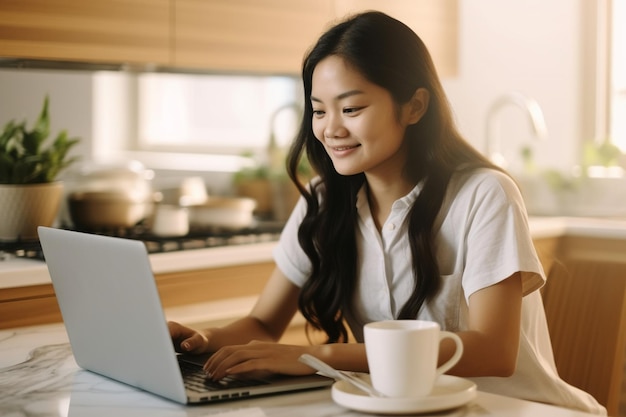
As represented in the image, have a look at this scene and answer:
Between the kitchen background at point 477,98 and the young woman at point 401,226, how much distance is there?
1869mm

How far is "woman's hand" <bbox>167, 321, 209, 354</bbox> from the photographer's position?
5.13 feet

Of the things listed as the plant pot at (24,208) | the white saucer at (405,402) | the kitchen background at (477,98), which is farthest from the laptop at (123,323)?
the kitchen background at (477,98)

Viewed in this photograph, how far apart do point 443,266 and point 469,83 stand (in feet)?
8.63

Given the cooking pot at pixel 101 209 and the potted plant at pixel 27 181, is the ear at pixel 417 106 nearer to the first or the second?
the potted plant at pixel 27 181

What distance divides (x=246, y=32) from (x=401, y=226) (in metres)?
1.52

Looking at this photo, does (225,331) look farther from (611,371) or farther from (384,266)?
(611,371)

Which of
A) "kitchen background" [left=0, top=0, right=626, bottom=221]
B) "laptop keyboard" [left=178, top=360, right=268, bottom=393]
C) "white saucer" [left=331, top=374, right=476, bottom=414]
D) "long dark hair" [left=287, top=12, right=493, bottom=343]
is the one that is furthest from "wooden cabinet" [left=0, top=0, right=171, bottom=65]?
"white saucer" [left=331, top=374, right=476, bottom=414]

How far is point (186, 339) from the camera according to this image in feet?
5.17

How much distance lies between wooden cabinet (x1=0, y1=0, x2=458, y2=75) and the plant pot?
0.36 m

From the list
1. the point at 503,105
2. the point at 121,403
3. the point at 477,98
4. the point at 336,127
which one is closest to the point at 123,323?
the point at 121,403

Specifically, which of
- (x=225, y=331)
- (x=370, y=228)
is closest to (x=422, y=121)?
(x=370, y=228)

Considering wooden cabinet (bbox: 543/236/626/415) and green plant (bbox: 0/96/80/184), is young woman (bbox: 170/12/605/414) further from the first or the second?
green plant (bbox: 0/96/80/184)

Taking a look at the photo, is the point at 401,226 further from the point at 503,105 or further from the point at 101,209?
the point at 503,105

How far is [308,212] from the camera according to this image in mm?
1959
